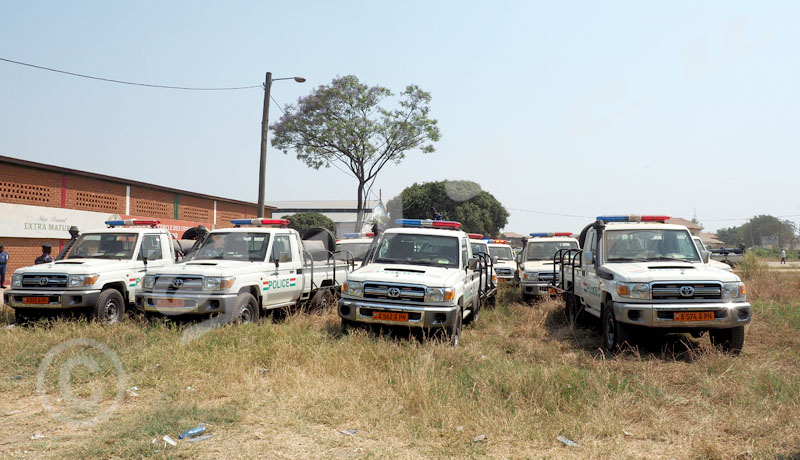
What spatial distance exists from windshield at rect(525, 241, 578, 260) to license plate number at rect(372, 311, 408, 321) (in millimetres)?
7520

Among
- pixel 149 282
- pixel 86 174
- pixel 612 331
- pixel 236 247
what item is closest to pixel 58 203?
pixel 86 174

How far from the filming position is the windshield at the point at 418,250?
8.99m

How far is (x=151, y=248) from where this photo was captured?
10.8 meters

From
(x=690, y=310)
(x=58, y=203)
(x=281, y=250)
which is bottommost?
(x=690, y=310)

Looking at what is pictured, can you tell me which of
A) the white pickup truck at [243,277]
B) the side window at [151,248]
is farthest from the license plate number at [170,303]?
the side window at [151,248]

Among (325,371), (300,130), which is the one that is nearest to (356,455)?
(325,371)

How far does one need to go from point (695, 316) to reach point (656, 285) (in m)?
0.60

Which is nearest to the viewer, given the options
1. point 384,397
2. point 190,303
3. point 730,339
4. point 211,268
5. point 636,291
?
point 384,397

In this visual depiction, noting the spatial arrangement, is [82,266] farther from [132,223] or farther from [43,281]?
[132,223]

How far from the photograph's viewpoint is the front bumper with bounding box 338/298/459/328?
25.0 feet

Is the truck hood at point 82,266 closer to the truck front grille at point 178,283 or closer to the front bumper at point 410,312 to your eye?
Answer: the truck front grille at point 178,283

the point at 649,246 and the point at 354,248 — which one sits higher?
the point at 649,246

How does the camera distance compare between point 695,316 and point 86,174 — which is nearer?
point 695,316

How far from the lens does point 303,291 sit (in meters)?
10.7
